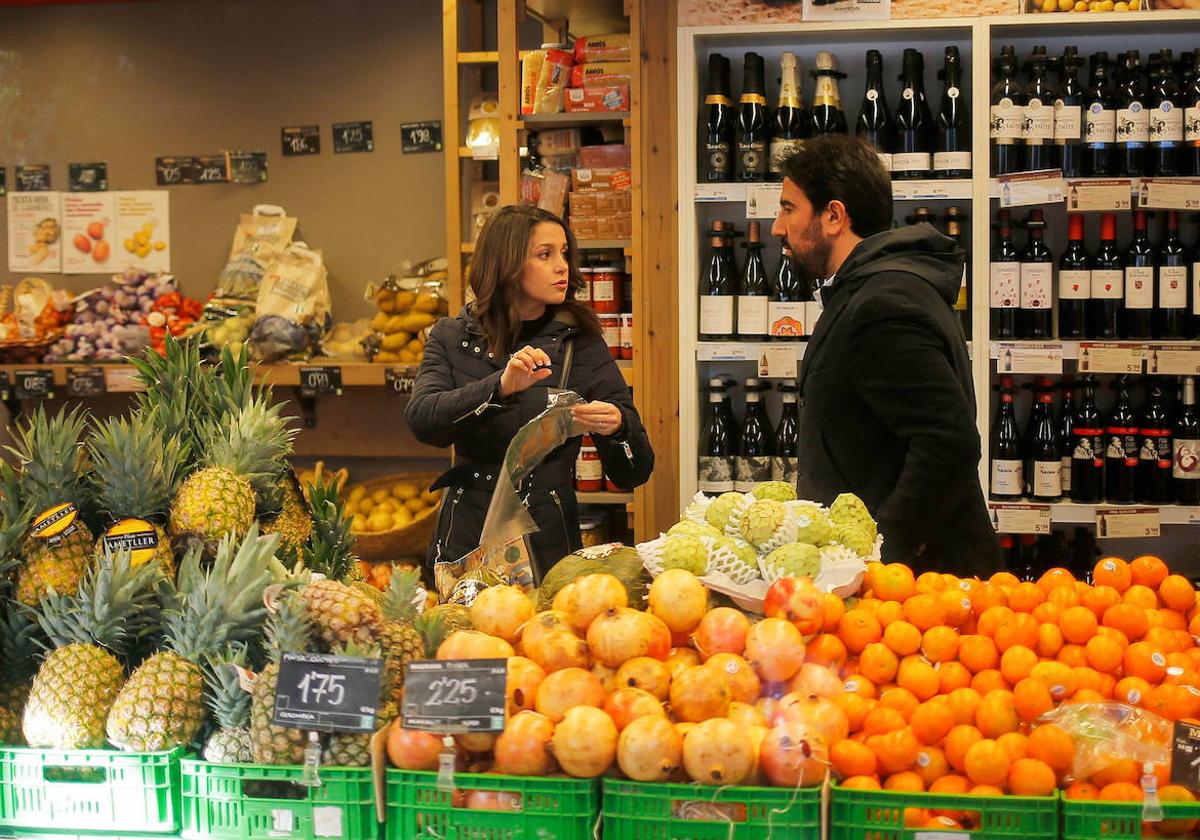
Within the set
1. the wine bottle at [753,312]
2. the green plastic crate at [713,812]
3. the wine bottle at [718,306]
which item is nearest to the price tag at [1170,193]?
the wine bottle at [753,312]

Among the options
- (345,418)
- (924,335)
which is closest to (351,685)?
(924,335)

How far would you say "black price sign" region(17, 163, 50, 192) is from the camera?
5.81 metres

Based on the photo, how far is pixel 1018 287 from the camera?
4.11m

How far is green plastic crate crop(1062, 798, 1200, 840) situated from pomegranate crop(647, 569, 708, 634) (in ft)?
2.00

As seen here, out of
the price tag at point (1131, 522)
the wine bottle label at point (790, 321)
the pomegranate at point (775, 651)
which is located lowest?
the price tag at point (1131, 522)

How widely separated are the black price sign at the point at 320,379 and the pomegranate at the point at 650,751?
3533 mm

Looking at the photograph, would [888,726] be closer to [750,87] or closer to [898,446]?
[898,446]

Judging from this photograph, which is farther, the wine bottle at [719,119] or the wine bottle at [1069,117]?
the wine bottle at [719,119]

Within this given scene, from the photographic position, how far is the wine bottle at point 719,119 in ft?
13.9

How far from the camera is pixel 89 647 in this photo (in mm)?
1832

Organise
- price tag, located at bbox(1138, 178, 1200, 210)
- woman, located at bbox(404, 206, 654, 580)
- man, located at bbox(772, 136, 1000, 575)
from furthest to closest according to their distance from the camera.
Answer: price tag, located at bbox(1138, 178, 1200, 210) < woman, located at bbox(404, 206, 654, 580) < man, located at bbox(772, 136, 1000, 575)

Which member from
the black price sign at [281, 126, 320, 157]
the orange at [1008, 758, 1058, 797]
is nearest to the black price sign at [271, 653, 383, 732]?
the orange at [1008, 758, 1058, 797]

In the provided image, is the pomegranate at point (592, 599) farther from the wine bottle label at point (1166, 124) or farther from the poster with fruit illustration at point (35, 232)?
the poster with fruit illustration at point (35, 232)

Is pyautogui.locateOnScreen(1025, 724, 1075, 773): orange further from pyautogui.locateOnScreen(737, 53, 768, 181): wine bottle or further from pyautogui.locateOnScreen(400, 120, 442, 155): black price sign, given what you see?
pyautogui.locateOnScreen(400, 120, 442, 155): black price sign
